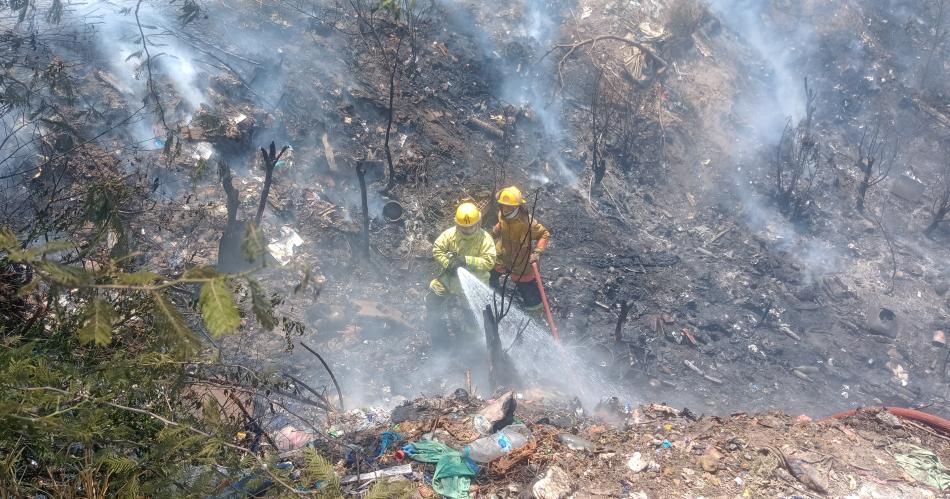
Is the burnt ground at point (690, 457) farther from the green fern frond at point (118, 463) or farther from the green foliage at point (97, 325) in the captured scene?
the green foliage at point (97, 325)

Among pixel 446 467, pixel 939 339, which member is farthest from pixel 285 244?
pixel 939 339

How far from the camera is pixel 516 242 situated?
5.70 meters

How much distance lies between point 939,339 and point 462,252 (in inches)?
263

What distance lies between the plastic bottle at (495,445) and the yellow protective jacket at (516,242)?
2186 mm

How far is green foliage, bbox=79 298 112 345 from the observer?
1.44 m

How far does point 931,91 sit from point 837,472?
10823mm

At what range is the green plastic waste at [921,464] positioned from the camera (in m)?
3.46

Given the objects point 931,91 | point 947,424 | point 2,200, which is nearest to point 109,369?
point 2,200

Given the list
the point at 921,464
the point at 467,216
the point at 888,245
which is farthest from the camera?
the point at 888,245

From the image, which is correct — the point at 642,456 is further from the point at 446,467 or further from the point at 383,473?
the point at 383,473

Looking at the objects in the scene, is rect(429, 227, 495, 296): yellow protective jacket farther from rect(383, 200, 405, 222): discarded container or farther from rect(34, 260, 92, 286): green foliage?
rect(34, 260, 92, 286): green foliage

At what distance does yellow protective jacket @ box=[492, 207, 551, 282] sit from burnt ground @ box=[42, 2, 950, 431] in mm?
981

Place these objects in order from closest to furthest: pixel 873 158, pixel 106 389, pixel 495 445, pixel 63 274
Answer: pixel 63 274
pixel 106 389
pixel 495 445
pixel 873 158

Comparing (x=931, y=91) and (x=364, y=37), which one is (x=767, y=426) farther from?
(x=931, y=91)
